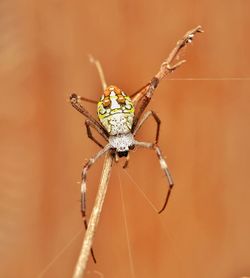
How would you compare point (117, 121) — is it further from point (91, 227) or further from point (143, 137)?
point (143, 137)

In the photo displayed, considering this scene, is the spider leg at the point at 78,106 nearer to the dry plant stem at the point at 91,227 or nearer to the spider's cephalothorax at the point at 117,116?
the spider's cephalothorax at the point at 117,116

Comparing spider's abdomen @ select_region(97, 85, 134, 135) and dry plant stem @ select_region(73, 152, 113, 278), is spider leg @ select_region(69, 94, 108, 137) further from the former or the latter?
dry plant stem @ select_region(73, 152, 113, 278)

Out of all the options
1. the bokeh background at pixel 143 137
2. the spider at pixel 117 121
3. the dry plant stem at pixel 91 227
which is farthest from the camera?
the bokeh background at pixel 143 137

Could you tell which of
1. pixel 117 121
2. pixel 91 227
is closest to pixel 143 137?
pixel 117 121

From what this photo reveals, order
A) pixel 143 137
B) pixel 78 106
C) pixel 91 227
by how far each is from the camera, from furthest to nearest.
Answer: pixel 143 137 → pixel 78 106 → pixel 91 227

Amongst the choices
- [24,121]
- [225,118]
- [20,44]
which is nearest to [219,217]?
[225,118]

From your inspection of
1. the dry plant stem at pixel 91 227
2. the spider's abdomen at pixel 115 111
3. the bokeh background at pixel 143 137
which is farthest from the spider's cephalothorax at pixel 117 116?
the bokeh background at pixel 143 137

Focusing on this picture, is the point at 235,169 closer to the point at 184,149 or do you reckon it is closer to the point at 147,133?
the point at 184,149
